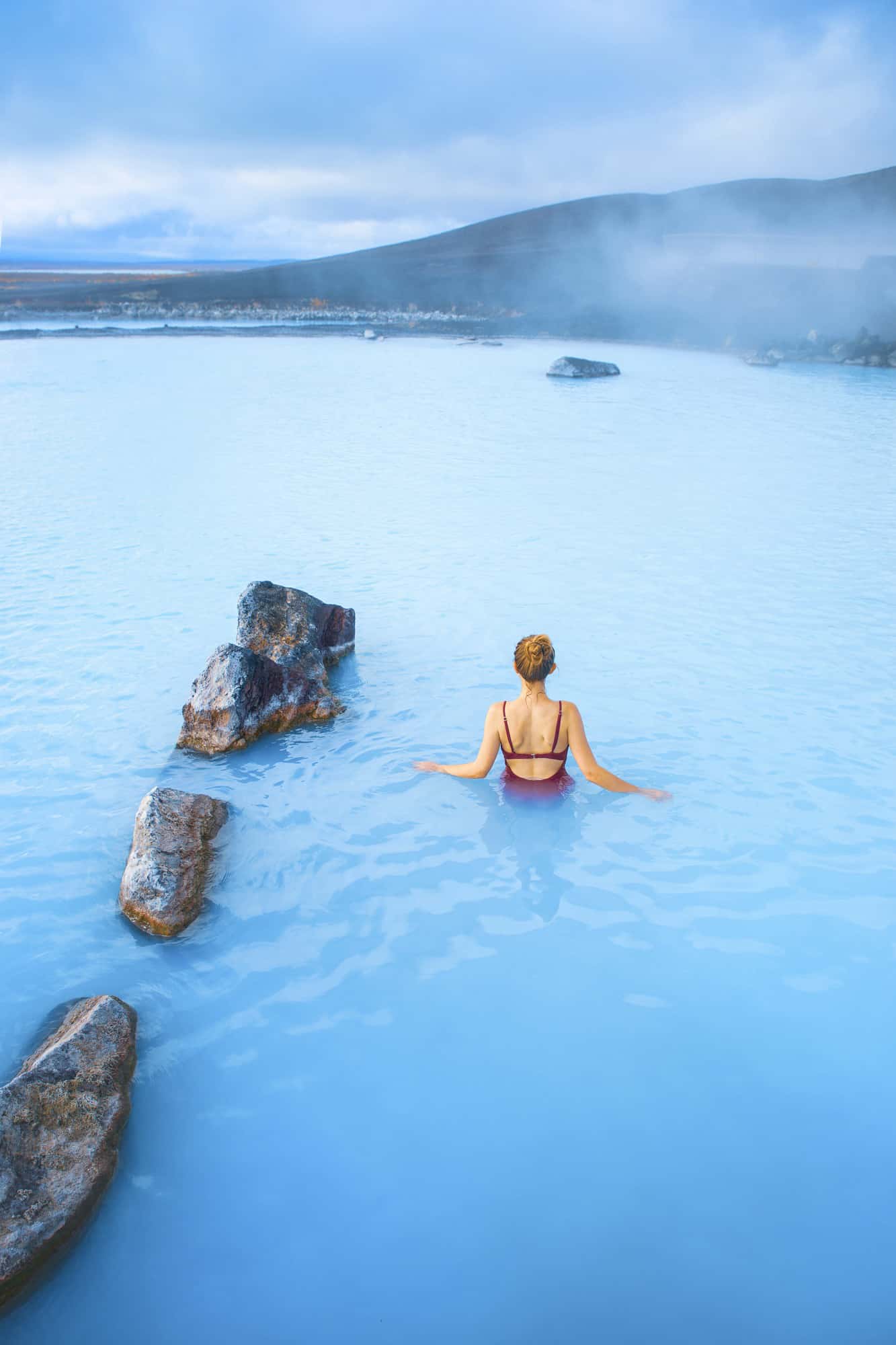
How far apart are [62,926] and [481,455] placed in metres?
9.01

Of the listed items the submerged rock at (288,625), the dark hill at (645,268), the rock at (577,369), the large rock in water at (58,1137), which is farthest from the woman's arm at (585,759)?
the dark hill at (645,268)

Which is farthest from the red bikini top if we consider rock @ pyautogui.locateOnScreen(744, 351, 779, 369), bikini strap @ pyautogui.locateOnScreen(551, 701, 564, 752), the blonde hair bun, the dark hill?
the dark hill

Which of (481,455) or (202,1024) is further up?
(481,455)

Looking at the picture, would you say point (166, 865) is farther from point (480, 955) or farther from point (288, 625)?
point (288, 625)

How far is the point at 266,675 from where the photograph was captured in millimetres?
4508

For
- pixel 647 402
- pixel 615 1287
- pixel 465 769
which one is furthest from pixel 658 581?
pixel 647 402

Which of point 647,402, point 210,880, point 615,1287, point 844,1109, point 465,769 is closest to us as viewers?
point 615,1287

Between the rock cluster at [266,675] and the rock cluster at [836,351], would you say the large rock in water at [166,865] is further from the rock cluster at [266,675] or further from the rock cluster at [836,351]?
the rock cluster at [836,351]

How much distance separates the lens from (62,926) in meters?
3.24

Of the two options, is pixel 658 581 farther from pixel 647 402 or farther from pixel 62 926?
pixel 647 402

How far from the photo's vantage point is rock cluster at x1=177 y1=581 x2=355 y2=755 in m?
4.36

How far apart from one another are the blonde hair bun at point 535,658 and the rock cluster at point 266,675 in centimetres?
153

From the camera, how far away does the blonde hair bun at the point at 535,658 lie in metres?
3.48

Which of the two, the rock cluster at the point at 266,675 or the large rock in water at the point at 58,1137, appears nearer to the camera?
the large rock in water at the point at 58,1137
